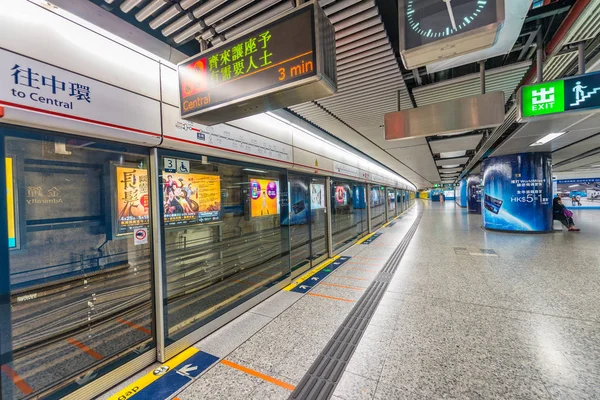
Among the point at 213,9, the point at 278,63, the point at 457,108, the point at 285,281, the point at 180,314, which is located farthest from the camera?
the point at 285,281

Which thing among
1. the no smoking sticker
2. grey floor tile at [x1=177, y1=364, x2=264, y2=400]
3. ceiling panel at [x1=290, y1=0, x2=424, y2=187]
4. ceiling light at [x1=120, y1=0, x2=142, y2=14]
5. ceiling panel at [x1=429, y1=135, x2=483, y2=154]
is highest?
ceiling panel at [x1=290, y1=0, x2=424, y2=187]

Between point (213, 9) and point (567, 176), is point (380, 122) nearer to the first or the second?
point (213, 9)

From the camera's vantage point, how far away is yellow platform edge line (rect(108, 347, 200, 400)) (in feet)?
6.12

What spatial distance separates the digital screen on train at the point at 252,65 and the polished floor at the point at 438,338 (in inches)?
88.8

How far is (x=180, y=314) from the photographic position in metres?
3.16

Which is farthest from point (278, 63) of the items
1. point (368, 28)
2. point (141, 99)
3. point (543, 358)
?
point (543, 358)

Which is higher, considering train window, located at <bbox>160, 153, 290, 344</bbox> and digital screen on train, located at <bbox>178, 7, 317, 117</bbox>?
digital screen on train, located at <bbox>178, 7, 317, 117</bbox>

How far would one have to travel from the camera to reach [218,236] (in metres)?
5.07

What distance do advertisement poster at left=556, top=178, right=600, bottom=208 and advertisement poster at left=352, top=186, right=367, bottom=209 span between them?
16720 millimetres

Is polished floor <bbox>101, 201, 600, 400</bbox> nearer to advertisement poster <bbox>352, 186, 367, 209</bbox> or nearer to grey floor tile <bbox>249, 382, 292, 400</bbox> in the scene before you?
grey floor tile <bbox>249, 382, 292, 400</bbox>

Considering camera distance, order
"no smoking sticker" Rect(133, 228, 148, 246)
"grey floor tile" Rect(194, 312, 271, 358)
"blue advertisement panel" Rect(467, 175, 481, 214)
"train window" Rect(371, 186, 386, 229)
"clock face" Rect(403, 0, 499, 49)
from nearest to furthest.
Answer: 1. "clock face" Rect(403, 0, 499, 49)
2. "no smoking sticker" Rect(133, 228, 148, 246)
3. "grey floor tile" Rect(194, 312, 271, 358)
4. "train window" Rect(371, 186, 386, 229)
5. "blue advertisement panel" Rect(467, 175, 481, 214)

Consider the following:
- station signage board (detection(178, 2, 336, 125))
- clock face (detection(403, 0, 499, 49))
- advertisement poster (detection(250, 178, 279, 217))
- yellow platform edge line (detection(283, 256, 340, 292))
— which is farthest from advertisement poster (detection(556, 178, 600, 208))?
station signage board (detection(178, 2, 336, 125))

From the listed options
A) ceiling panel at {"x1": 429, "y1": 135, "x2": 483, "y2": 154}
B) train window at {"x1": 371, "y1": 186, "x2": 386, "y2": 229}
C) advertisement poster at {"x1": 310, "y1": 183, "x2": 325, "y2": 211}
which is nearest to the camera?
ceiling panel at {"x1": 429, "y1": 135, "x2": 483, "y2": 154}

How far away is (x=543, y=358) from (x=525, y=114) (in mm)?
2457
